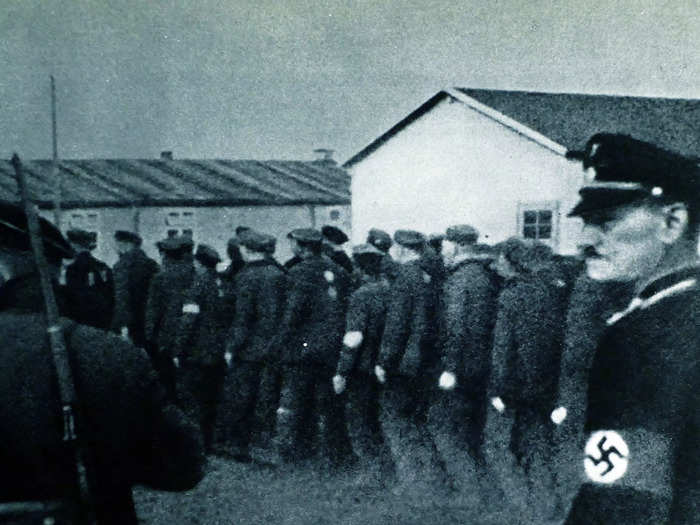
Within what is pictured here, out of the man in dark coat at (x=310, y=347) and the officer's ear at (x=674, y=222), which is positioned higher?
the officer's ear at (x=674, y=222)

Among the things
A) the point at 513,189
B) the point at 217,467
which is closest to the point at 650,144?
the point at 217,467

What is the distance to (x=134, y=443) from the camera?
7.77 feet

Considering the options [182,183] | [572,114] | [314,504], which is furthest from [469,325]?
[182,183]

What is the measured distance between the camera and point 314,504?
5.75 metres

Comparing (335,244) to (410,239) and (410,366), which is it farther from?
(410,366)

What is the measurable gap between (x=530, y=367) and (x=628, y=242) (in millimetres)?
3281

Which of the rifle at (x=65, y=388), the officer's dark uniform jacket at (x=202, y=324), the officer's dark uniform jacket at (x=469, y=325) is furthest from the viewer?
the officer's dark uniform jacket at (x=202, y=324)

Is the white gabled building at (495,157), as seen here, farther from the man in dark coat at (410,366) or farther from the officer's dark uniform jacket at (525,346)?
the officer's dark uniform jacket at (525,346)

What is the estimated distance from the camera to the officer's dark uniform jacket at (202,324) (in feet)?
23.9

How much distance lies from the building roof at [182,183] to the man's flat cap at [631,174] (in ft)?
73.7

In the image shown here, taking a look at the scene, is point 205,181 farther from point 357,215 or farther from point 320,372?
point 320,372

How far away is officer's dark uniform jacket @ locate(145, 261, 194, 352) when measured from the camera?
7488 mm

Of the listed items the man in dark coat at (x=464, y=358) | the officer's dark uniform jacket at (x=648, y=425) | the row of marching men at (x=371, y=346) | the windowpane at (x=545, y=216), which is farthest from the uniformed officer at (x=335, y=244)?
the windowpane at (x=545, y=216)

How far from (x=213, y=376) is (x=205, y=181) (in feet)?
78.4
